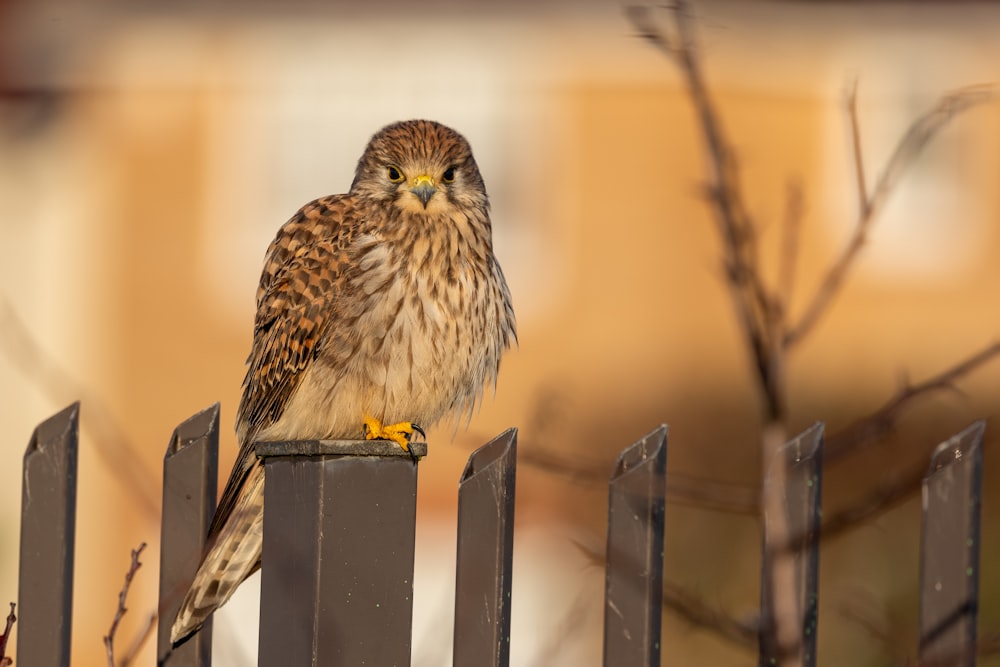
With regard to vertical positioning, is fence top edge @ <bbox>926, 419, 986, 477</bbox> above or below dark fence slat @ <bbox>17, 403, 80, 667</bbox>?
above

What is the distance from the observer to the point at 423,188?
3.87 m

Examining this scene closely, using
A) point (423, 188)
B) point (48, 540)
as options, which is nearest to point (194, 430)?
point (48, 540)

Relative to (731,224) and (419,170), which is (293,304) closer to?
(419,170)

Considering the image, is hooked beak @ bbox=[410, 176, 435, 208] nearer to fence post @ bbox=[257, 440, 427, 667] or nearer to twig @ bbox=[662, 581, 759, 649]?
fence post @ bbox=[257, 440, 427, 667]

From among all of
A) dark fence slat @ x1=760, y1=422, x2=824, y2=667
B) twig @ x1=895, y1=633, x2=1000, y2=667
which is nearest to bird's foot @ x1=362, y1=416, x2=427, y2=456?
dark fence slat @ x1=760, y1=422, x2=824, y2=667

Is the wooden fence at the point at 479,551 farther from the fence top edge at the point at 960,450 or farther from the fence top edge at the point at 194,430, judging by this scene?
the fence top edge at the point at 194,430

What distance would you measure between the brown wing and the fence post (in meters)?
1.26

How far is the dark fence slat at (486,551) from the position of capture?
2.21 m

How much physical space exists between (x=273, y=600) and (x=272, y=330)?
4.85 feet

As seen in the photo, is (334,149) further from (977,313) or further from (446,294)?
(446,294)

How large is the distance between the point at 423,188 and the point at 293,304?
468 mm

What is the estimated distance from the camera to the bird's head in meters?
3.87

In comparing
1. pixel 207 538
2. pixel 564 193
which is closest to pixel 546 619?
pixel 564 193

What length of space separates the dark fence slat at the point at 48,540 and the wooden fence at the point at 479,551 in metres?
0.03
